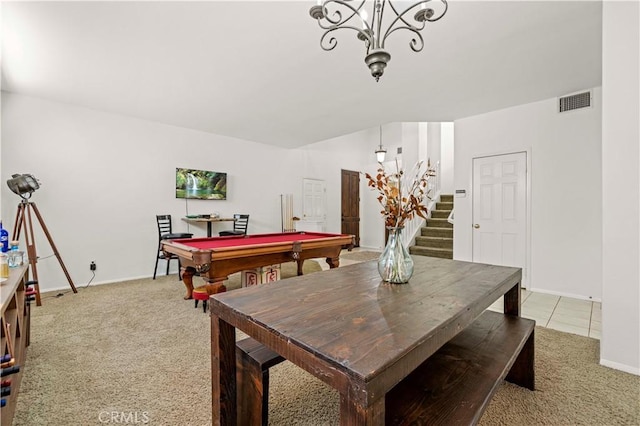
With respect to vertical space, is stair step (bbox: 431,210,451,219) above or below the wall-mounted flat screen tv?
below

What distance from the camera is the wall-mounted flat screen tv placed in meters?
4.96

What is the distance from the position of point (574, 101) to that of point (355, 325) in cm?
447

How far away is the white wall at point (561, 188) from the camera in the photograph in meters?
3.46

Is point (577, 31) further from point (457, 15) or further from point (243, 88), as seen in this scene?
point (243, 88)

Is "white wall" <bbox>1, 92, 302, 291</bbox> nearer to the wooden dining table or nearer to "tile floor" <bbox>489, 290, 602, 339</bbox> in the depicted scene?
the wooden dining table

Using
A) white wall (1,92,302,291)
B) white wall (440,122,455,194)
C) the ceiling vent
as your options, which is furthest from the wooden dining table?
white wall (440,122,455,194)

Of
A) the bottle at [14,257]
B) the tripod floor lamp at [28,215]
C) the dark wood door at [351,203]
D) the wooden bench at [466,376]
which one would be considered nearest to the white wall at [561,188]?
the wooden bench at [466,376]

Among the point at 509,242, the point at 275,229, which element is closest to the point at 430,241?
the point at 509,242

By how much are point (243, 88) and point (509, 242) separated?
430cm

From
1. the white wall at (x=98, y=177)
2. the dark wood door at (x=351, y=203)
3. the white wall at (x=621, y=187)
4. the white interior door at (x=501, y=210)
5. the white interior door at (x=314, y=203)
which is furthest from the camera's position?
the dark wood door at (x=351, y=203)

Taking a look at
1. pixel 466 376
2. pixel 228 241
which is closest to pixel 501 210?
pixel 466 376

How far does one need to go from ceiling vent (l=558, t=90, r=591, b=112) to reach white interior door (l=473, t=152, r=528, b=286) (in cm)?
69

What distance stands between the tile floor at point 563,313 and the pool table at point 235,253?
2064mm

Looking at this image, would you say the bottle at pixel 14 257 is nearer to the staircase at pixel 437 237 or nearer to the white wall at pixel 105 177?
the white wall at pixel 105 177
